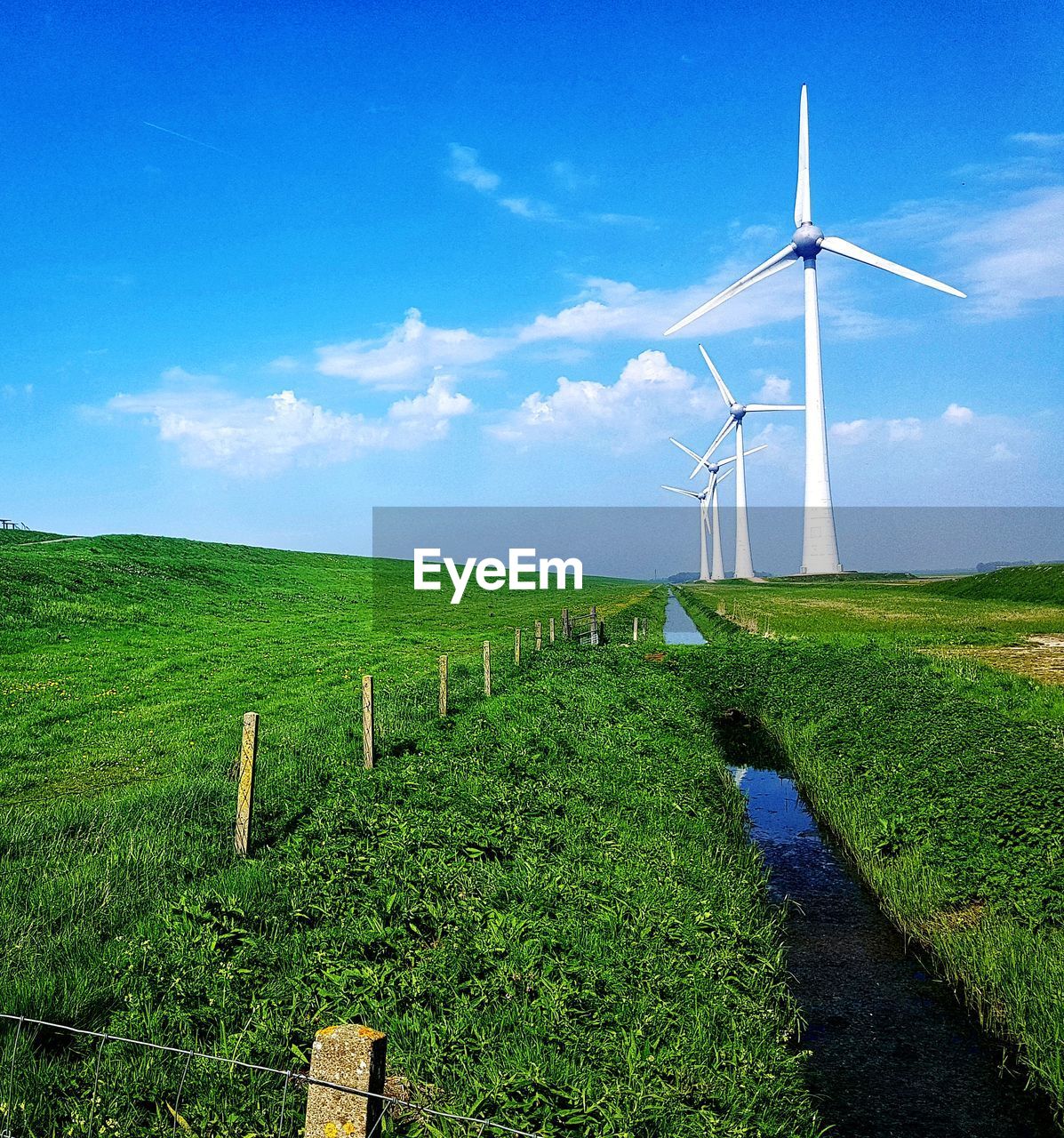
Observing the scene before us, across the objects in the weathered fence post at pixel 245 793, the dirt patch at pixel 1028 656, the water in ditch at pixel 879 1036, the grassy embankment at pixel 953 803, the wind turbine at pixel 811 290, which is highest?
the wind turbine at pixel 811 290

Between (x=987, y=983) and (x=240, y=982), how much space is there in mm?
8317

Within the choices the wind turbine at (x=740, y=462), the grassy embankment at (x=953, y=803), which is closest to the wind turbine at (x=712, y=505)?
the wind turbine at (x=740, y=462)

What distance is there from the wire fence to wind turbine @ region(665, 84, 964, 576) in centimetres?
7214

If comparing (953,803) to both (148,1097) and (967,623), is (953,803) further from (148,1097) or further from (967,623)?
(967,623)

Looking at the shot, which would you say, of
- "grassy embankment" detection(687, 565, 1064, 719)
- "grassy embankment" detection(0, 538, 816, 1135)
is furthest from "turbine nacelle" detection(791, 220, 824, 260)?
"grassy embankment" detection(0, 538, 816, 1135)

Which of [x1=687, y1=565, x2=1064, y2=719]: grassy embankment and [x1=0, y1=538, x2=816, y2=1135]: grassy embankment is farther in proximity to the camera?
[x1=687, y1=565, x2=1064, y2=719]: grassy embankment

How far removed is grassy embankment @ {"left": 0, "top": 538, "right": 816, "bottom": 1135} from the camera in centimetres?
624

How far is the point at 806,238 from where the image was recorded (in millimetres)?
76562

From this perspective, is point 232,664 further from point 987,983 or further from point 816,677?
point 987,983

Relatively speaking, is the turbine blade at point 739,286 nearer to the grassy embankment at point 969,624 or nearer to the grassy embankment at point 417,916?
the grassy embankment at point 969,624

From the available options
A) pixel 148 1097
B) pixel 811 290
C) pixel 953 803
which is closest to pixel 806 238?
pixel 811 290

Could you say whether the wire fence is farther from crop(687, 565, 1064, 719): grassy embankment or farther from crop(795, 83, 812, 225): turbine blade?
crop(795, 83, 812, 225): turbine blade

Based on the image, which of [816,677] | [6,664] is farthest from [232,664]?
[816,677]

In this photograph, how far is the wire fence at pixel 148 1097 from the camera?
18.0ft
